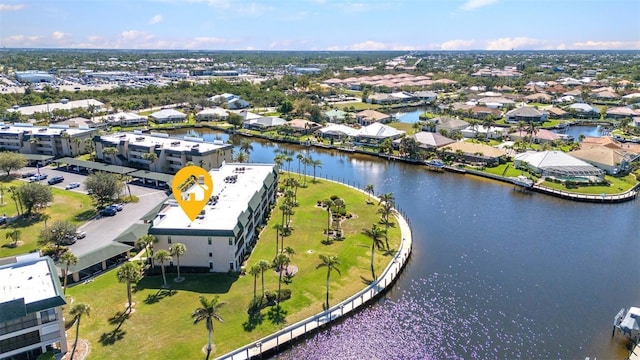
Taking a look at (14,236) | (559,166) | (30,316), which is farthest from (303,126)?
(30,316)

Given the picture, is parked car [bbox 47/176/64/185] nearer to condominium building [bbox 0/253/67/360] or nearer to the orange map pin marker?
the orange map pin marker

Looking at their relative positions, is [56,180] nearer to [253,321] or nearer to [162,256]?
[162,256]

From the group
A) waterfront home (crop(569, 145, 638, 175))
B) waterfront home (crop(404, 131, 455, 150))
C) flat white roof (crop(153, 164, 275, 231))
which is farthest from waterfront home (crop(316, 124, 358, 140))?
waterfront home (crop(569, 145, 638, 175))

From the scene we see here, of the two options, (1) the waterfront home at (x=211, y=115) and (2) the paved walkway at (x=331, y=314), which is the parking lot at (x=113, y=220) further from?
(1) the waterfront home at (x=211, y=115)

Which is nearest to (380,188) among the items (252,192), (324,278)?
(252,192)

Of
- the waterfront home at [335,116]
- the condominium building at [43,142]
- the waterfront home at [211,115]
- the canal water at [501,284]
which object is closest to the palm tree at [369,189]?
the canal water at [501,284]
